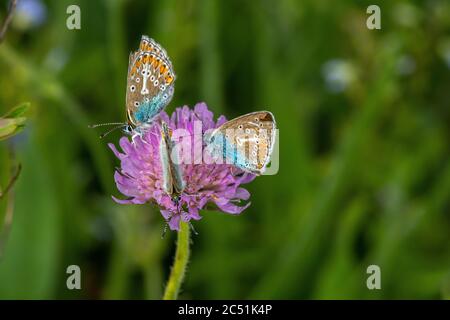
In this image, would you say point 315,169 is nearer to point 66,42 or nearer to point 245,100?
point 245,100

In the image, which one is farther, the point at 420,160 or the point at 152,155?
the point at 420,160

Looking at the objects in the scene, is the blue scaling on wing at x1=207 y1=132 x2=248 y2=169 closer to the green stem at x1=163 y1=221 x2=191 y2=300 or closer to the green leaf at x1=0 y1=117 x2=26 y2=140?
the green stem at x1=163 y1=221 x2=191 y2=300

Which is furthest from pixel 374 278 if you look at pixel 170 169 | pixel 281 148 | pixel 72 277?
pixel 170 169

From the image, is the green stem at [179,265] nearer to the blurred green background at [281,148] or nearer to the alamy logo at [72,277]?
the blurred green background at [281,148]

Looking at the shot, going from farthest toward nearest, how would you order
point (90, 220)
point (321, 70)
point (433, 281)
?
1. point (321, 70)
2. point (90, 220)
3. point (433, 281)

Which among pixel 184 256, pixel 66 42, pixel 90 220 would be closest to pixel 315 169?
pixel 90 220
